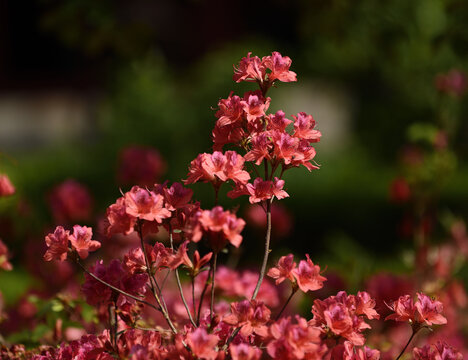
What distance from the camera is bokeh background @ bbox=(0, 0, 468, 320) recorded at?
10.8ft

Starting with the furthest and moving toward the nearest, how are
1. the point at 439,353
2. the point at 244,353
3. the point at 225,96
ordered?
the point at 225,96, the point at 439,353, the point at 244,353

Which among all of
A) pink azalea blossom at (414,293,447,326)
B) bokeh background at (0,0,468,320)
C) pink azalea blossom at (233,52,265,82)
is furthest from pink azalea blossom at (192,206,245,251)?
bokeh background at (0,0,468,320)

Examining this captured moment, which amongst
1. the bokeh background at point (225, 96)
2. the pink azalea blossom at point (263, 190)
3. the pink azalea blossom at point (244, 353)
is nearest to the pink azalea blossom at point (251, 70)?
the pink azalea blossom at point (263, 190)

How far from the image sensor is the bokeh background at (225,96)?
3.30 meters

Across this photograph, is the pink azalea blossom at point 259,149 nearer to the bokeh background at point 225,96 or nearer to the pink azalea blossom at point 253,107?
the pink azalea blossom at point 253,107

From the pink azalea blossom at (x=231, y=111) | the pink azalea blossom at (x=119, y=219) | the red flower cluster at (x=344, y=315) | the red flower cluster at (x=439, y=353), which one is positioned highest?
the pink azalea blossom at (x=231, y=111)

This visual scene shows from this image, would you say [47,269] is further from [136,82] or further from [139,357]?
[136,82]

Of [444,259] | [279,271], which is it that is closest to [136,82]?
[444,259]

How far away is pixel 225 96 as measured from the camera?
6.80m

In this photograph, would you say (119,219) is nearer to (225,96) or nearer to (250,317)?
(250,317)

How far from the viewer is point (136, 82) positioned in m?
7.55

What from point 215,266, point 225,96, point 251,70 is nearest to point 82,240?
point 215,266

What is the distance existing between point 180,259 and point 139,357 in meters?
0.19

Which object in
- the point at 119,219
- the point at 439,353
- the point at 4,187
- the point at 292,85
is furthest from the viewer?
the point at 292,85
